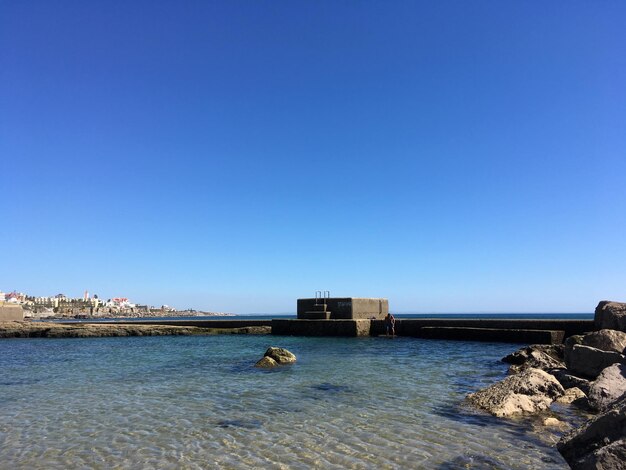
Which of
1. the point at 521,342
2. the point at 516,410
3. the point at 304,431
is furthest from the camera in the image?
the point at 521,342

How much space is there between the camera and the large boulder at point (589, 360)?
32.9 feet

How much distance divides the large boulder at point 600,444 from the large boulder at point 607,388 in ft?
12.0

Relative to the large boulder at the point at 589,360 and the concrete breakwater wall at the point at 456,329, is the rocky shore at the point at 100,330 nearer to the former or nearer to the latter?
the concrete breakwater wall at the point at 456,329

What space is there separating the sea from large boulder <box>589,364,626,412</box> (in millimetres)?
478

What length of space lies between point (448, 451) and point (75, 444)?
5.15 metres

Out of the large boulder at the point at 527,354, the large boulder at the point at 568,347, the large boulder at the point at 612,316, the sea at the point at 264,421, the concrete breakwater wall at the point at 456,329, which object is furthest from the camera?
the concrete breakwater wall at the point at 456,329

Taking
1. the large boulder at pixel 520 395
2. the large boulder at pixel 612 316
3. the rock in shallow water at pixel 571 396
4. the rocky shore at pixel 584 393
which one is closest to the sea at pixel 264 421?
the large boulder at pixel 520 395

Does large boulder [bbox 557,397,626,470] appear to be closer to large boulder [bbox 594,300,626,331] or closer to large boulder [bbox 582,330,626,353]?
large boulder [bbox 582,330,626,353]

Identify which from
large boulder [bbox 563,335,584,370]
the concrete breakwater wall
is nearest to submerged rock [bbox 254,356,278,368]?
large boulder [bbox 563,335,584,370]

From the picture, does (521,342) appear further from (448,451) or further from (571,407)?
(448,451)

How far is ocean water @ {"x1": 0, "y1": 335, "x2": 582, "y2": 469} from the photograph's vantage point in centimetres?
570

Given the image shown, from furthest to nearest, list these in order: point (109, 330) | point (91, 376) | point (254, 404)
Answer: point (109, 330)
point (91, 376)
point (254, 404)

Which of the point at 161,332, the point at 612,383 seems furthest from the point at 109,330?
the point at 612,383

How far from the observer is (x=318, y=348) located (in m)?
20.3
